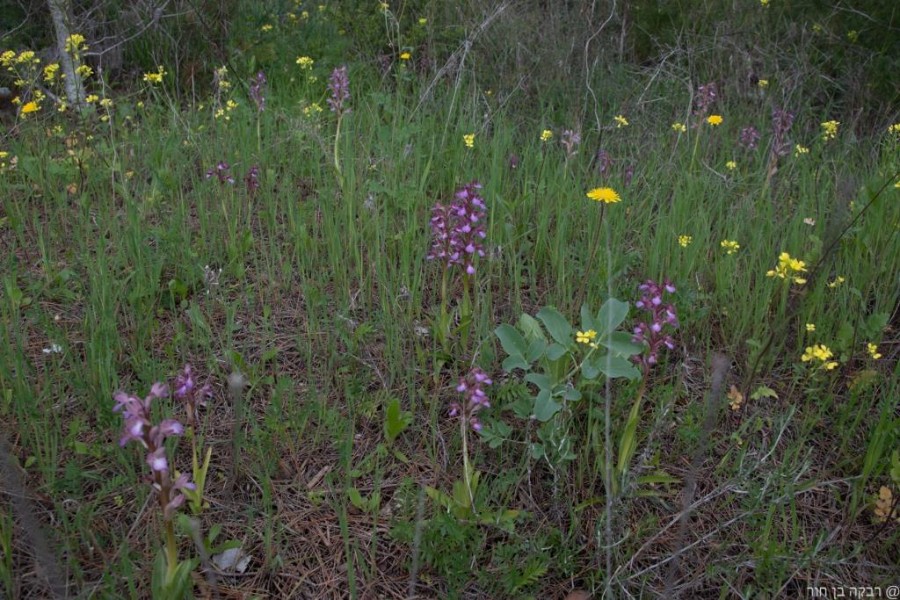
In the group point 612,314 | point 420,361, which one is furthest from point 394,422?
point 612,314

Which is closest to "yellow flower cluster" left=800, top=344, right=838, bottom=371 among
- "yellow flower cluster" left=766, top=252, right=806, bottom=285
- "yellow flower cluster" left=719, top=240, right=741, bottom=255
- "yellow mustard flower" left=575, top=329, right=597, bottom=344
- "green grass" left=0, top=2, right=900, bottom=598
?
"green grass" left=0, top=2, right=900, bottom=598

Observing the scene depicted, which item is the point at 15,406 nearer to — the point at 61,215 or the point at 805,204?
the point at 61,215

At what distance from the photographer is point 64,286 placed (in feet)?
8.62

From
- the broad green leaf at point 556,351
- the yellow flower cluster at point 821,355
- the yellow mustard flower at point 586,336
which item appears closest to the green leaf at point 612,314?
the yellow mustard flower at point 586,336

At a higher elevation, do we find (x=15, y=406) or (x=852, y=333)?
(x=15, y=406)

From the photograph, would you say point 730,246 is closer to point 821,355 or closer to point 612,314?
point 821,355

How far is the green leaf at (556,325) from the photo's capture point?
200cm

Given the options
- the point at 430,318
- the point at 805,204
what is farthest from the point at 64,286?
the point at 805,204

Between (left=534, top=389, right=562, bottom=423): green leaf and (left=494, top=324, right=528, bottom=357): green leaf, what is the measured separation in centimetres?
16

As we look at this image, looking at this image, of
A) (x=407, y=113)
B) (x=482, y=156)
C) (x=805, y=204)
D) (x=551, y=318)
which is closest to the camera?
(x=551, y=318)

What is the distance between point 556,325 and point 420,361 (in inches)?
21.8

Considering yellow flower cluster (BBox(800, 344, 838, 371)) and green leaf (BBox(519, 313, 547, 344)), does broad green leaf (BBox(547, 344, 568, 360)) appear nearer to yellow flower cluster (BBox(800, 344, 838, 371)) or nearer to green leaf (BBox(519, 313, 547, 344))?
green leaf (BBox(519, 313, 547, 344))

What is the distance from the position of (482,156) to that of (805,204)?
158 cm

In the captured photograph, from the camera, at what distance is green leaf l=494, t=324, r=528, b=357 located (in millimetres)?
2057
